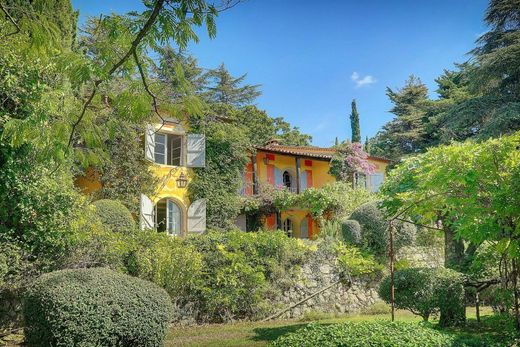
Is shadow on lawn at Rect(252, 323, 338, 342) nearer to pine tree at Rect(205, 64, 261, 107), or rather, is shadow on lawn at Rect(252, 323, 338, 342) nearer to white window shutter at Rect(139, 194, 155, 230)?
white window shutter at Rect(139, 194, 155, 230)

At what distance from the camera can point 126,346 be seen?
A: 652 centimetres

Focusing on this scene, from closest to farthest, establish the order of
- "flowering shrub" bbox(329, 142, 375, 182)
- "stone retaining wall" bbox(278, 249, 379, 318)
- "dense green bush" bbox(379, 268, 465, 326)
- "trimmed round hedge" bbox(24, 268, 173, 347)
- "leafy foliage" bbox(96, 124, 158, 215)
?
"trimmed round hedge" bbox(24, 268, 173, 347), "dense green bush" bbox(379, 268, 465, 326), "stone retaining wall" bbox(278, 249, 379, 318), "leafy foliage" bbox(96, 124, 158, 215), "flowering shrub" bbox(329, 142, 375, 182)

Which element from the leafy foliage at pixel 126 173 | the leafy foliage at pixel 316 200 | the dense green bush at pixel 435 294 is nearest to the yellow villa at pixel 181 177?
the leafy foliage at pixel 126 173

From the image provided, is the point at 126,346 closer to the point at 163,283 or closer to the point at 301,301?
the point at 163,283

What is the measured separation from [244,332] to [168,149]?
11.1 m

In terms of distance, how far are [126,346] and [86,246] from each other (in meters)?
3.28

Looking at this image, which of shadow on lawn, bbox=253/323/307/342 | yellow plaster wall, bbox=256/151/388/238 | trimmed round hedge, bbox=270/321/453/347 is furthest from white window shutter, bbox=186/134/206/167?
trimmed round hedge, bbox=270/321/453/347

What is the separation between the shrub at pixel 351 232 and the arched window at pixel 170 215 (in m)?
6.92

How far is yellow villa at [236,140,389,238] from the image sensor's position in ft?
75.4

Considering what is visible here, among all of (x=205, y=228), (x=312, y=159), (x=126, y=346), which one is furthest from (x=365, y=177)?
(x=126, y=346)

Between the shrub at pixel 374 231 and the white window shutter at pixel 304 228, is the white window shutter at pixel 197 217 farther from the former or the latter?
the white window shutter at pixel 304 228

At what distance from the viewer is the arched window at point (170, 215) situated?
1825 centimetres

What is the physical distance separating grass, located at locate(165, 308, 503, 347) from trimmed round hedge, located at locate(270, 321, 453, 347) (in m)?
2.28

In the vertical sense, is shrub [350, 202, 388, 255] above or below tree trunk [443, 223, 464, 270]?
above
